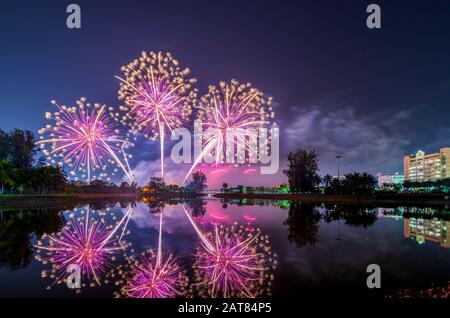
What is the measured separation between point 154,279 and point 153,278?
0.09 meters

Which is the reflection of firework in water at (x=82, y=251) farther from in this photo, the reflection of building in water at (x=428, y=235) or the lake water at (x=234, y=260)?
the reflection of building in water at (x=428, y=235)

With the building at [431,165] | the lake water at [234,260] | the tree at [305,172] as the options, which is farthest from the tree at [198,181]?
the building at [431,165]

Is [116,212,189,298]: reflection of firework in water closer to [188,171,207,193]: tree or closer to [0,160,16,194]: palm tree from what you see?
[0,160,16,194]: palm tree

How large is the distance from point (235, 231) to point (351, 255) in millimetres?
7258

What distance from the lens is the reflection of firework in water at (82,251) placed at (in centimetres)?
905

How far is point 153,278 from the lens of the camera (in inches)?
331

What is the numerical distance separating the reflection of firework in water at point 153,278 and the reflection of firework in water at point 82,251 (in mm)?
912

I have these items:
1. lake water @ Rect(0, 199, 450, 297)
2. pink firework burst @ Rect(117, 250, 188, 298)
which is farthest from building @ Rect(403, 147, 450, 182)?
pink firework burst @ Rect(117, 250, 188, 298)

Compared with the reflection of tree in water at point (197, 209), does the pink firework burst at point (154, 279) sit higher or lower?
higher

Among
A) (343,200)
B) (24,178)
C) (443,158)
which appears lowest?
(343,200)

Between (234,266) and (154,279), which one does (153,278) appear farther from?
(234,266)
